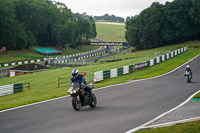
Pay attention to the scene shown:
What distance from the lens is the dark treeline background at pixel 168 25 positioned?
10244 cm

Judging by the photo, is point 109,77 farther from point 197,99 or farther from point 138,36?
point 138,36

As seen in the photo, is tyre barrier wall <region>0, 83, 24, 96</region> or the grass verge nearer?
the grass verge

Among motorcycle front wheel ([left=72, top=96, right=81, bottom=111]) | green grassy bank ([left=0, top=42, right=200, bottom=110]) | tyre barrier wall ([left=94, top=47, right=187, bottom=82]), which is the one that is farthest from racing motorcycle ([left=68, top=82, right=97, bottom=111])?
tyre barrier wall ([left=94, top=47, right=187, bottom=82])

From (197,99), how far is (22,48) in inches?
3768

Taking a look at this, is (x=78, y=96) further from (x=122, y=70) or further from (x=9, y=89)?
(x=122, y=70)

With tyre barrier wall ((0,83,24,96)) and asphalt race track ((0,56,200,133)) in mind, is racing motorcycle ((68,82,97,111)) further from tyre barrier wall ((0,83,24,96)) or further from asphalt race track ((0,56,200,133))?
tyre barrier wall ((0,83,24,96))

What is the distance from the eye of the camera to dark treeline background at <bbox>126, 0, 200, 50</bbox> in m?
102

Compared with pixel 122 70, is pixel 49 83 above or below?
below

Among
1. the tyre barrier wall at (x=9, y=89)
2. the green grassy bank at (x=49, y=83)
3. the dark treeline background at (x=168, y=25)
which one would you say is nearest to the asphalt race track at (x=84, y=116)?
the green grassy bank at (x=49, y=83)

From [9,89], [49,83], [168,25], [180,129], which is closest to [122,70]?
[49,83]

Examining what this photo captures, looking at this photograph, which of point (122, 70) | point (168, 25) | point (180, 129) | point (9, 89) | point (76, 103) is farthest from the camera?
point (168, 25)

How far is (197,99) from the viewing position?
57.8ft

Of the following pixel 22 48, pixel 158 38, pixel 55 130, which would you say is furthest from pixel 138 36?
pixel 55 130

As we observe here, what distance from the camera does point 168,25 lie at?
4119 inches
